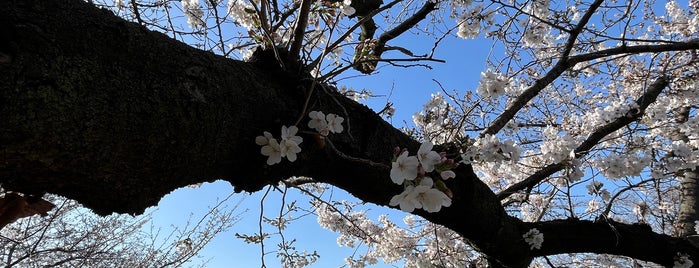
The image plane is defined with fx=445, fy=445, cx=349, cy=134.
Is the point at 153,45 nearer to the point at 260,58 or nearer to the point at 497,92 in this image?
the point at 260,58

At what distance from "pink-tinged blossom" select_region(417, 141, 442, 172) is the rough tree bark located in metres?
0.36

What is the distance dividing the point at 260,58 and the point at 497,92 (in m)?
1.72

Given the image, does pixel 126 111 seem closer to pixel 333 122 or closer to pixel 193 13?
pixel 333 122

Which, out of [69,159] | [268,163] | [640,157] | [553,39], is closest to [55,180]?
[69,159]

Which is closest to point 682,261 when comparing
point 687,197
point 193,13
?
point 687,197

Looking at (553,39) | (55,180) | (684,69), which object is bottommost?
(55,180)

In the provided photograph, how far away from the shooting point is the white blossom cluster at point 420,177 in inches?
46.0

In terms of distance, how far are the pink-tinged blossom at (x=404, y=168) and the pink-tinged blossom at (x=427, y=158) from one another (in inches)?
0.8

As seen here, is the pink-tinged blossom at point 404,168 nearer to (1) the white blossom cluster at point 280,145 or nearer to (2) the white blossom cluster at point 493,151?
(1) the white blossom cluster at point 280,145

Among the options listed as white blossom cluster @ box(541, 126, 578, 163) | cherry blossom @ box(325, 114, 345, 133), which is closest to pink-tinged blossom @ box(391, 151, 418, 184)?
cherry blossom @ box(325, 114, 345, 133)

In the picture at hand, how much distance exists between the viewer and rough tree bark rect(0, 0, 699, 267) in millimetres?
780

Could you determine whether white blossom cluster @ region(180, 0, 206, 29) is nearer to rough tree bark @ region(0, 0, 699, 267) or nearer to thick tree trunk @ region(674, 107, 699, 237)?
rough tree bark @ region(0, 0, 699, 267)

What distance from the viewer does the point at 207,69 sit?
44.4 inches

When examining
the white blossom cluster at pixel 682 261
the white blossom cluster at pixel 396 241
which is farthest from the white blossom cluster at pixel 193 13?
the white blossom cluster at pixel 682 261
